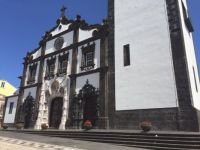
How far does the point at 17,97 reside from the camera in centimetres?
2591

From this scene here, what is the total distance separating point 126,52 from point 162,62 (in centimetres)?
319

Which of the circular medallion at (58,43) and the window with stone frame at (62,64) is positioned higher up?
the circular medallion at (58,43)

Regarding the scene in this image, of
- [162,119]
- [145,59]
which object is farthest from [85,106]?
[162,119]

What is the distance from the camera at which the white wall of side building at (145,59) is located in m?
13.5

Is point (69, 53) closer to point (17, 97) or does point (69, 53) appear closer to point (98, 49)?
point (98, 49)

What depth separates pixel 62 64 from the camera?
2142 centimetres

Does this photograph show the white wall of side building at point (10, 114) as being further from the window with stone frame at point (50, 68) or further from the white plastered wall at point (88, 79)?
the white plastered wall at point (88, 79)

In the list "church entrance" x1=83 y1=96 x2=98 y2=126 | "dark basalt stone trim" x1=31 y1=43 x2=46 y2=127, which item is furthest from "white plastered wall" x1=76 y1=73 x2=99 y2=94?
"dark basalt stone trim" x1=31 y1=43 x2=46 y2=127

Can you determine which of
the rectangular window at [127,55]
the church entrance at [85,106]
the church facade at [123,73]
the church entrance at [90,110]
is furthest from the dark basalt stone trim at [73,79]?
the rectangular window at [127,55]

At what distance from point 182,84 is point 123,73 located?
4399mm

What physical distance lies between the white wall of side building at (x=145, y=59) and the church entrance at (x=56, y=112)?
23.0 feet

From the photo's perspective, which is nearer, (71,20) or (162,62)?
(162,62)

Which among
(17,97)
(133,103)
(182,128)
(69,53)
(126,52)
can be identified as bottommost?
(182,128)

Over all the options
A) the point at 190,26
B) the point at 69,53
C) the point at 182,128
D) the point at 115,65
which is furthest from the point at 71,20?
the point at 182,128
